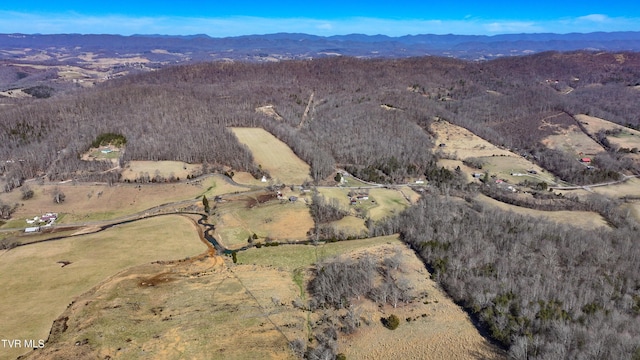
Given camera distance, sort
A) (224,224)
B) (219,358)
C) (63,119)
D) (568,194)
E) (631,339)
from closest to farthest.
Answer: (631,339), (219,358), (224,224), (568,194), (63,119)

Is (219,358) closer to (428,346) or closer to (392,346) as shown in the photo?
(392,346)

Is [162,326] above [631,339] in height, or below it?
below

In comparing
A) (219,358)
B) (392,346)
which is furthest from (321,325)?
(219,358)

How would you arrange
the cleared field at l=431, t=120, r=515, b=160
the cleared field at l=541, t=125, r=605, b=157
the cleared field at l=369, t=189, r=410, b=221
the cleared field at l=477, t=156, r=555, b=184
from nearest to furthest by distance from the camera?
the cleared field at l=369, t=189, r=410, b=221 → the cleared field at l=477, t=156, r=555, b=184 → the cleared field at l=431, t=120, r=515, b=160 → the cleared field at l=541, t=125, r=605, b=157

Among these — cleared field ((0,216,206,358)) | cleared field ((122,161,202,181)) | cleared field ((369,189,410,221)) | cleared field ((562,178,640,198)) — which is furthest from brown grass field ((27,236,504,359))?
cleared field ((562,178,640,198))

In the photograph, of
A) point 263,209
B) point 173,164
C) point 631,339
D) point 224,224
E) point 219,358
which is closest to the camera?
point 631,339

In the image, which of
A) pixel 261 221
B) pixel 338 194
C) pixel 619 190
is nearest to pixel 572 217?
pixel 619 190

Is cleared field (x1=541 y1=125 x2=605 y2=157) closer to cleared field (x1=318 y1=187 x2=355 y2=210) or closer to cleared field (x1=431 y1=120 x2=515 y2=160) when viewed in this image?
cleared field (x1=431 y1=120 x2=515 y2=160)

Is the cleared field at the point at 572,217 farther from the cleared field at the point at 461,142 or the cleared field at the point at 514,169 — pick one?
the cleared field at the point at 461,142
